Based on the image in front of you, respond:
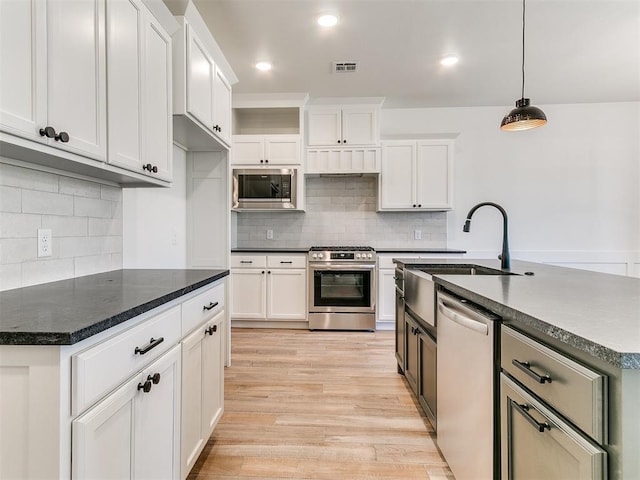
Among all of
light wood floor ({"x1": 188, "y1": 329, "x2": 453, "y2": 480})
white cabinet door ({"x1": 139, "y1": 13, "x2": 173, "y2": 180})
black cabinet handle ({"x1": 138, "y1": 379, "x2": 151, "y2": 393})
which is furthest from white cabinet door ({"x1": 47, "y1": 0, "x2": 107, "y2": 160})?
light wood floor ({"x1": 188, "y1": 329, "x2": 453, "y2": 480})

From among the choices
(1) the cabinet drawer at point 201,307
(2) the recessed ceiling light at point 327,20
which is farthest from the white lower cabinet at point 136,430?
(2) the recessed ceiling light at point 327,20

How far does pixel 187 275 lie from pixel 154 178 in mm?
541

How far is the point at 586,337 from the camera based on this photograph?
68 cm

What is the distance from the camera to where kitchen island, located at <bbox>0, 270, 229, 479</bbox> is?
2.32 feet

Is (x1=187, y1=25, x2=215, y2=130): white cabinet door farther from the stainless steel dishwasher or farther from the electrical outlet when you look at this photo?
the stainless steel dishwasher

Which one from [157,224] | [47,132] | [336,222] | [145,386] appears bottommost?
[145,386]

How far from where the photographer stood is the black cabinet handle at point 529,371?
0.83 m

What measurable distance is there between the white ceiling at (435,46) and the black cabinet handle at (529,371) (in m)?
2.40

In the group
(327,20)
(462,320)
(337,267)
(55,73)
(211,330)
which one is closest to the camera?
(55,73)

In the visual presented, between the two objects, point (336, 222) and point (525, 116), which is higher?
point (525, 116)

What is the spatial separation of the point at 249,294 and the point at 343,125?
230 centimetres

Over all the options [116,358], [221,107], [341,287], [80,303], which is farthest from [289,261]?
[116,358]

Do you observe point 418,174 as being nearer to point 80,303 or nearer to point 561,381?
point 561,381

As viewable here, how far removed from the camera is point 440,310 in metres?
1.55
